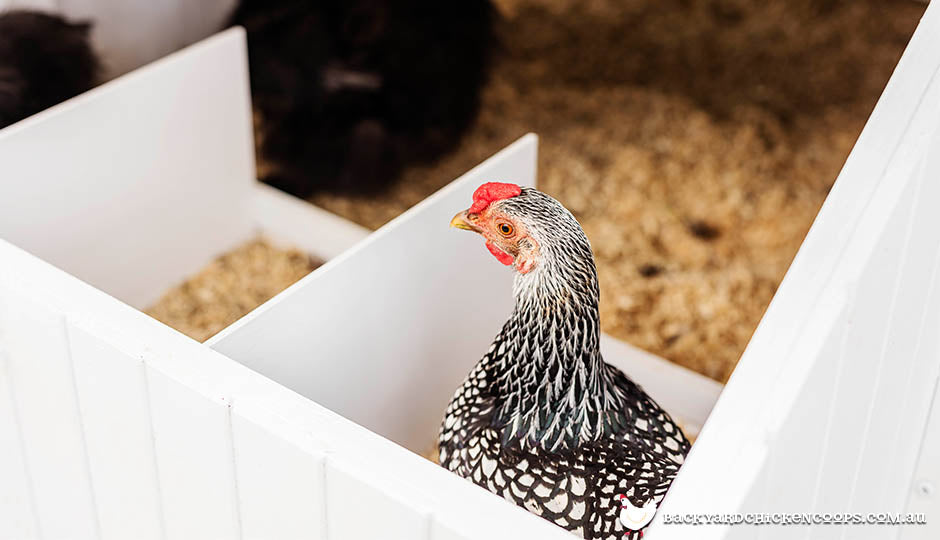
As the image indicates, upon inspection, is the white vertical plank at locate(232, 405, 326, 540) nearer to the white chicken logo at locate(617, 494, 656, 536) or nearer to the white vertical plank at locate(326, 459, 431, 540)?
the white vertical plank at locate(326, 459, 431, 540)

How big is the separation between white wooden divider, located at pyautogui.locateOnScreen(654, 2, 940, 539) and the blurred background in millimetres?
615

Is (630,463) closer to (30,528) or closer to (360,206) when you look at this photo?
(30,528)

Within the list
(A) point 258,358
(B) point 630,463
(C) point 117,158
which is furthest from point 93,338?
(C) point 117,158

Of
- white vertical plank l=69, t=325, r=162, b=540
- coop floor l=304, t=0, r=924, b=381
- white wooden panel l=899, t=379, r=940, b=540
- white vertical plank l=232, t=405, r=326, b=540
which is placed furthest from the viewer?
coop floor l=304, t=0, r=924, b=381

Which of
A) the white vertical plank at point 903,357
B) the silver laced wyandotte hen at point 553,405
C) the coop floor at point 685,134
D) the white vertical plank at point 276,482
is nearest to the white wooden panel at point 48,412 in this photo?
the white vertical plank at point 276,482

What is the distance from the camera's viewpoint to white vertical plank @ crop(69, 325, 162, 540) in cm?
94

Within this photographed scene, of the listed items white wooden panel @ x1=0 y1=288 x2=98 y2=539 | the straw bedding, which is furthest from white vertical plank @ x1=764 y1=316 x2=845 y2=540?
the straw bedding

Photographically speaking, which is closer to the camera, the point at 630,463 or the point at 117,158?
the point at 630,463

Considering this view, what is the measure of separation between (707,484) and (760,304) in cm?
124

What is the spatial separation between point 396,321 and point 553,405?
319mm

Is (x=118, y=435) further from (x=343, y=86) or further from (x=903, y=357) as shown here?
(x=343, y=86)

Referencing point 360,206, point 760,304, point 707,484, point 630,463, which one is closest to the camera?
point 707,484

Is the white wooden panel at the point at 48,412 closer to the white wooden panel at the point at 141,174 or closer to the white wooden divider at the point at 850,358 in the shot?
the white wooden panel at the point at 141,174

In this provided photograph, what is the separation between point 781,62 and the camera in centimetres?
248
